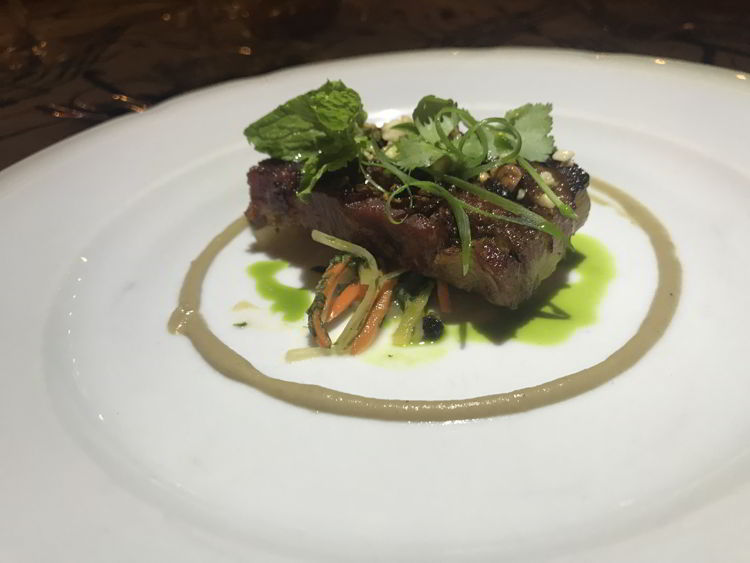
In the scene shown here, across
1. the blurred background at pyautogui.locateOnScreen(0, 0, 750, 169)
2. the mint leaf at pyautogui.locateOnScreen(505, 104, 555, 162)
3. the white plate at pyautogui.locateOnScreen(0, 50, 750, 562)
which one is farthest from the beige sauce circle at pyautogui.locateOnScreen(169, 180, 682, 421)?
the blurred background at pyautogui.locateOnScreen(0, 0, 750, 169)

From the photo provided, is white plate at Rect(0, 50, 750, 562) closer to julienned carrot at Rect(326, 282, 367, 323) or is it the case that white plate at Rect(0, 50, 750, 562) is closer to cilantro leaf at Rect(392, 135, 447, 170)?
julienned carrot at Rect(326, 282, 367, 323)

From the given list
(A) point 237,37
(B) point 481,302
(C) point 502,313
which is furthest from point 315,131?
(A) point 237,37

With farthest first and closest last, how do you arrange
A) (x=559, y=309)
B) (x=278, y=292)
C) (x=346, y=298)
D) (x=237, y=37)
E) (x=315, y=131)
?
(x=237, y=37) → (x=278, y=292) → (x=315, y=131) → (x=346, y=298) → (x=559, y=309)

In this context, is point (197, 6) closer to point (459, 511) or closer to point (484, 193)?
point (484, 193)

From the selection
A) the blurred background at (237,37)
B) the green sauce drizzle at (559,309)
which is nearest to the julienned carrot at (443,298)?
the green sauce drizzle at (559,309)

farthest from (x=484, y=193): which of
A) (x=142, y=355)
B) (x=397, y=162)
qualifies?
(x=142, y=355)

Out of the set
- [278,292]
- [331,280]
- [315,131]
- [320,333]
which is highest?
[315,131]

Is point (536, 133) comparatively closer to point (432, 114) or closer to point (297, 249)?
point (432, 114)
